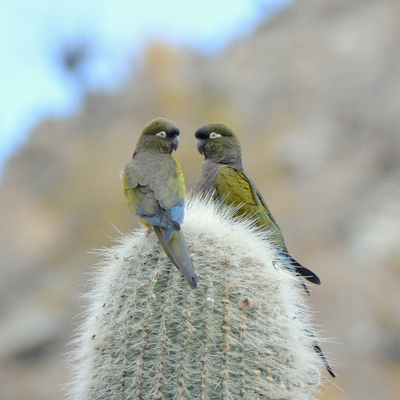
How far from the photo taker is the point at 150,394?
3020 millimetres

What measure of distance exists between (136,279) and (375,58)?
1668 cm

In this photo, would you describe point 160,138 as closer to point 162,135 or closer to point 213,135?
point 162,135

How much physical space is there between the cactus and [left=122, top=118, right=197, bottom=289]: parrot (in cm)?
8

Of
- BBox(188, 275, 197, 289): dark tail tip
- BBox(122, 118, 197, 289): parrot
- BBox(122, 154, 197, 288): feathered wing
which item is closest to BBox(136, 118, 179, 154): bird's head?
BBox(122, 118, 197, 289): parrot

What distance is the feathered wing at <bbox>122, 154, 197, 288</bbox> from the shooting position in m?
3.30

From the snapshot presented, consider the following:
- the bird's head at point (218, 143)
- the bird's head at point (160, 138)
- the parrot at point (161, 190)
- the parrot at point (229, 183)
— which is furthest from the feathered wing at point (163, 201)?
the bird's head at point (218, 143)

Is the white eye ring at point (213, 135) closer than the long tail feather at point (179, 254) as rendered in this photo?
No

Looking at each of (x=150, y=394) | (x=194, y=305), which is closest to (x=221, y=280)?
(x=194, y=305)

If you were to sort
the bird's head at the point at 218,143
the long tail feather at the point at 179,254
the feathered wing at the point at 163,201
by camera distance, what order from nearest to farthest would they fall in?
the long tail feather at the point at 179,254, the feathered wing at the point at 163,201, the bird's head at the point at 218,143

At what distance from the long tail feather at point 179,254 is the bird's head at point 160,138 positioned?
1355 mm

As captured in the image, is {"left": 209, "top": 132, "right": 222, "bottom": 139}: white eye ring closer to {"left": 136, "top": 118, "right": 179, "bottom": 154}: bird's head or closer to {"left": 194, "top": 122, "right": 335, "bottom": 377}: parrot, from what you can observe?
{"left": 194, "top": 122, "right": 335, "bottom": 377}: parrot

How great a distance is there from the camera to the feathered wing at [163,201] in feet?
10.8

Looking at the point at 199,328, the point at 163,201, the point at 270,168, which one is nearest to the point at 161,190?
the point at 163,201

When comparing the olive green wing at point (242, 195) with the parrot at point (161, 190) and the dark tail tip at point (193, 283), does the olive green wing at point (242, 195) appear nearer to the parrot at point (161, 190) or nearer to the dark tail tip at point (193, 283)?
the parrot at point (161, 190)
